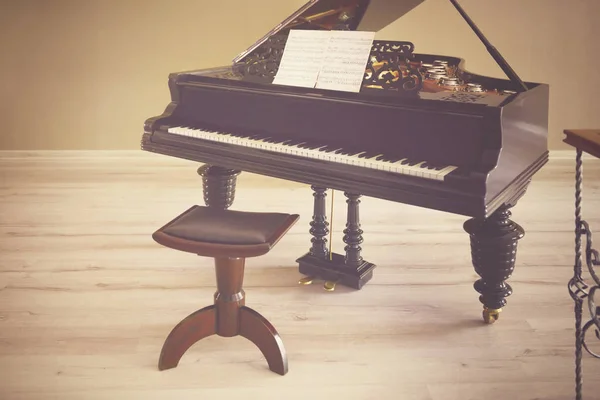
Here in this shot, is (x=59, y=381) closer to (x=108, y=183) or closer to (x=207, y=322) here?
(x=207, y=322)

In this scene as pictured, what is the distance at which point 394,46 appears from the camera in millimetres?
2451

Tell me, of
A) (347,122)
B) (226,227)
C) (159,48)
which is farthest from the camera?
(159,48)

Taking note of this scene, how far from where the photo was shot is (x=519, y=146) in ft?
7.77

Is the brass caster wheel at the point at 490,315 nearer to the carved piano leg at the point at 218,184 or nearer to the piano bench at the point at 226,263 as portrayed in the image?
the piano bench at the point at 226,263

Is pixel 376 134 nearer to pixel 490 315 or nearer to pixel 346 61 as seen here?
pixel 346 61

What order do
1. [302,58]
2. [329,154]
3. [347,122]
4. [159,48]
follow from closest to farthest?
[329,154], [347,122], [302,58], [159,48]

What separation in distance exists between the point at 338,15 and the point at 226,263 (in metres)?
1.47

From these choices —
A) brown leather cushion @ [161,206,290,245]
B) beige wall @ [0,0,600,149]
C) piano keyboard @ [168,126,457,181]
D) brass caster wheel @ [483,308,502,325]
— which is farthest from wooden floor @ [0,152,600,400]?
beige wall @ [0,0,600,149]

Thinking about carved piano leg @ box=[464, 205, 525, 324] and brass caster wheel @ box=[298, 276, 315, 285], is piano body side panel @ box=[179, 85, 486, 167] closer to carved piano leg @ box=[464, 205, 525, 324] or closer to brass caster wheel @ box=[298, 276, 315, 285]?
carved piano leg @ box=[464, 205, 525, 324]

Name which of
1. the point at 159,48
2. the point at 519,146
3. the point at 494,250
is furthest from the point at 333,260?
the point at 159,48

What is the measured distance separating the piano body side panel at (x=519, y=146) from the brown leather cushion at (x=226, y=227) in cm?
76

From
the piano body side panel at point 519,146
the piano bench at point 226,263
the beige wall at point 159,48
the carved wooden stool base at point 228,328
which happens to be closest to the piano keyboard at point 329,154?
the piano body side panel at point 519,146

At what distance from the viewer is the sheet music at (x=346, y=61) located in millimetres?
2473

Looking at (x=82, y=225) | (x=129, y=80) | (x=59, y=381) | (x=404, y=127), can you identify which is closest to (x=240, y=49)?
(x=129, y=80)
